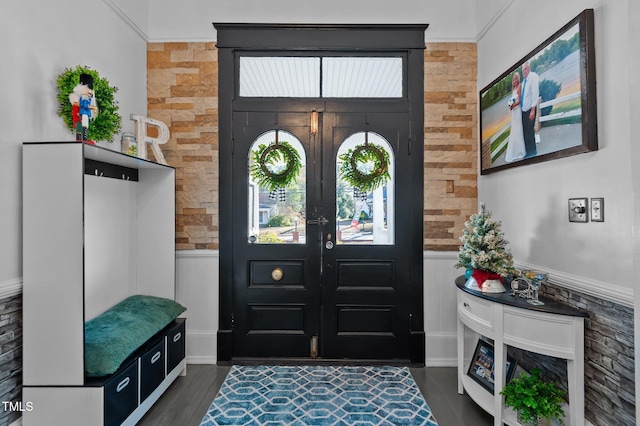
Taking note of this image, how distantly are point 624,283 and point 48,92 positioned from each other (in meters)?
3.08

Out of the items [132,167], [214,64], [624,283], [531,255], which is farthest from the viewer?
[214,64]

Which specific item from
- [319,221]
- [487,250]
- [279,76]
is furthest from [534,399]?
[279,76]

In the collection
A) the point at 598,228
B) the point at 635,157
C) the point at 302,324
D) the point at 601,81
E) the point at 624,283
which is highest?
the point at 601,81

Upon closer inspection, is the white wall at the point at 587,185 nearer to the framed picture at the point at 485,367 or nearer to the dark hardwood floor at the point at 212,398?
the framed picture at the point at 485,367

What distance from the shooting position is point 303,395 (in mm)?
2461

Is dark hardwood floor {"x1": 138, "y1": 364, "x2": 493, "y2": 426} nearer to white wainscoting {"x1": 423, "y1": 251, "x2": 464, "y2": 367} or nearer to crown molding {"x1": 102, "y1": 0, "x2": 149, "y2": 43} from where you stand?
white wainscoting {"x1": 423, "y1": 251, "x2": 464, "y2": 367}

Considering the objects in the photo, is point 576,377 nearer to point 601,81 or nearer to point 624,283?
point 624,283

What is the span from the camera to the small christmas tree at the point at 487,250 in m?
2.06

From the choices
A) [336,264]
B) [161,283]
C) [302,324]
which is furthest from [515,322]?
Result: [161,283]

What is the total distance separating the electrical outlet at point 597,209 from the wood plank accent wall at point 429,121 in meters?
1.30

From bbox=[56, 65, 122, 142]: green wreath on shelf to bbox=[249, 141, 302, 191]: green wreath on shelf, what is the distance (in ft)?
3.65

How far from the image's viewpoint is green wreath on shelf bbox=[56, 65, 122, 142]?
195cm

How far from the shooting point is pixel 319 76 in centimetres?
303

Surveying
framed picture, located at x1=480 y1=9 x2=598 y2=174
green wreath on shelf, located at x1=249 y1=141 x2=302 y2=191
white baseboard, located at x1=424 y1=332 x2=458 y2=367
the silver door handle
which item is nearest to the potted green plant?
white baseboard, located at x1=424 y1=332 x2=458 y2=367
